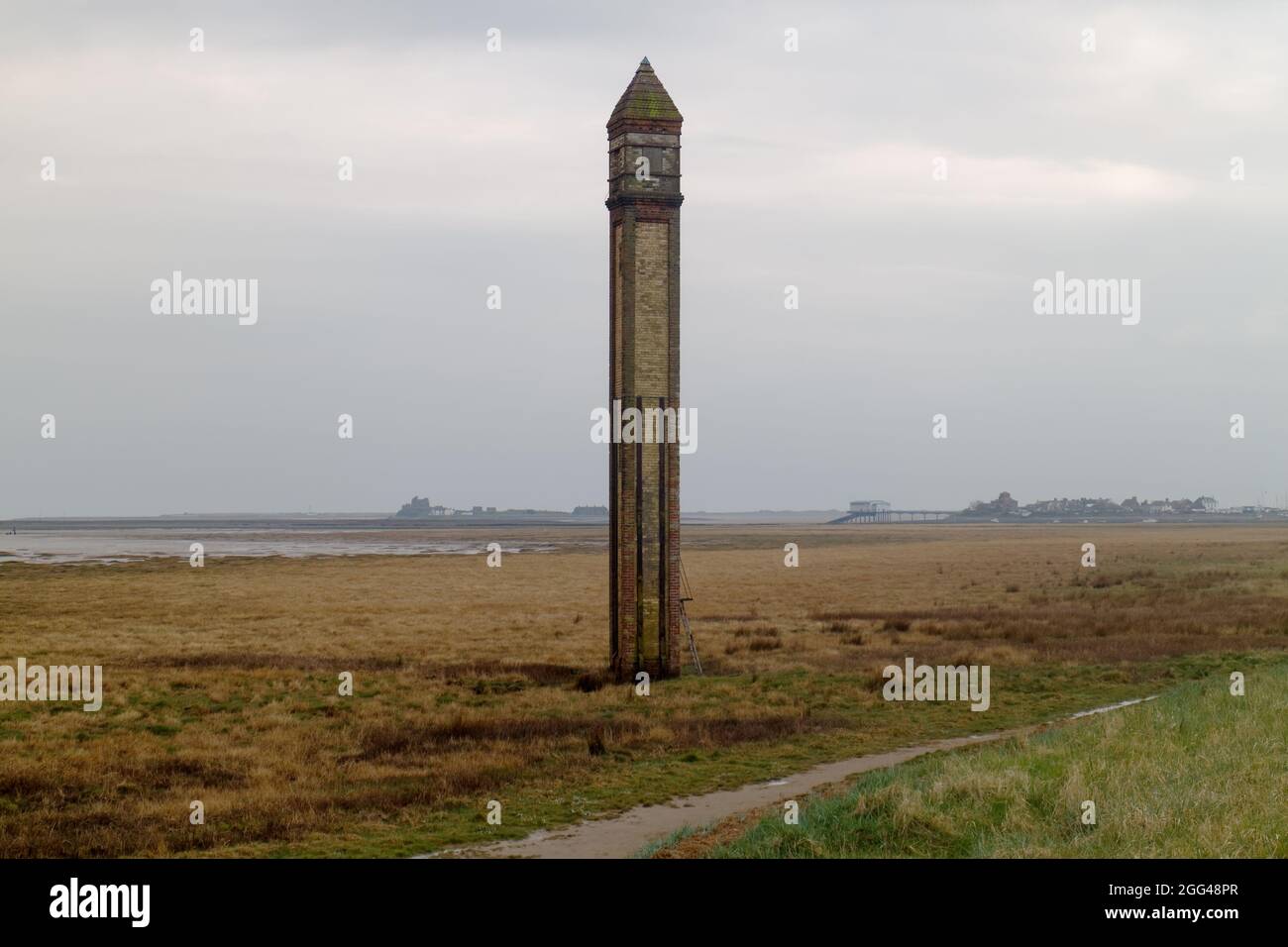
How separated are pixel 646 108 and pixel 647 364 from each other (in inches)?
207

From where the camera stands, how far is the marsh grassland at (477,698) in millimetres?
13477

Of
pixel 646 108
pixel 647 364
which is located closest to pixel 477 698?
pixel 647 364

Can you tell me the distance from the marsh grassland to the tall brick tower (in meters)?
1.37

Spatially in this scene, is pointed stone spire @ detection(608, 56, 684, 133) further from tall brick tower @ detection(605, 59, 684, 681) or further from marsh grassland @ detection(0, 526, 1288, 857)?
marsh grassland @ detection(0, 526, 1288, 857)

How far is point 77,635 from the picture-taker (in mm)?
33188

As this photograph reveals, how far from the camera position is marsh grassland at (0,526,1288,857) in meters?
13.5

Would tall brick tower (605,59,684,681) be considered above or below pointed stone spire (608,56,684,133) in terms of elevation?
below

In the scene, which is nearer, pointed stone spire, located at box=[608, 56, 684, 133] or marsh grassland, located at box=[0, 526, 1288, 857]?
marsh grassland, located at box=[0, 526, 1288, 857]

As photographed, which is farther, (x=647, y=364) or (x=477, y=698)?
(x=647, y=364)

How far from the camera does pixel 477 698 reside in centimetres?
2175

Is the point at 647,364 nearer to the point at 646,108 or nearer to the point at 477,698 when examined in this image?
the point at 646,108

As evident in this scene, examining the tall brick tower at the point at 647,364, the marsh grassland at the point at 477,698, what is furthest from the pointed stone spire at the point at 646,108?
the marsh grassland at the point at 477,698

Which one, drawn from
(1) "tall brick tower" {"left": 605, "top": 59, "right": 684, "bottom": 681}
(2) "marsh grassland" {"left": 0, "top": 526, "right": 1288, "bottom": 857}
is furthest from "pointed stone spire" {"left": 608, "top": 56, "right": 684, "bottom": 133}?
(2) "marsh grassland" {"left": 0, "top": 526, "right": 1288, "bottom": 857}
